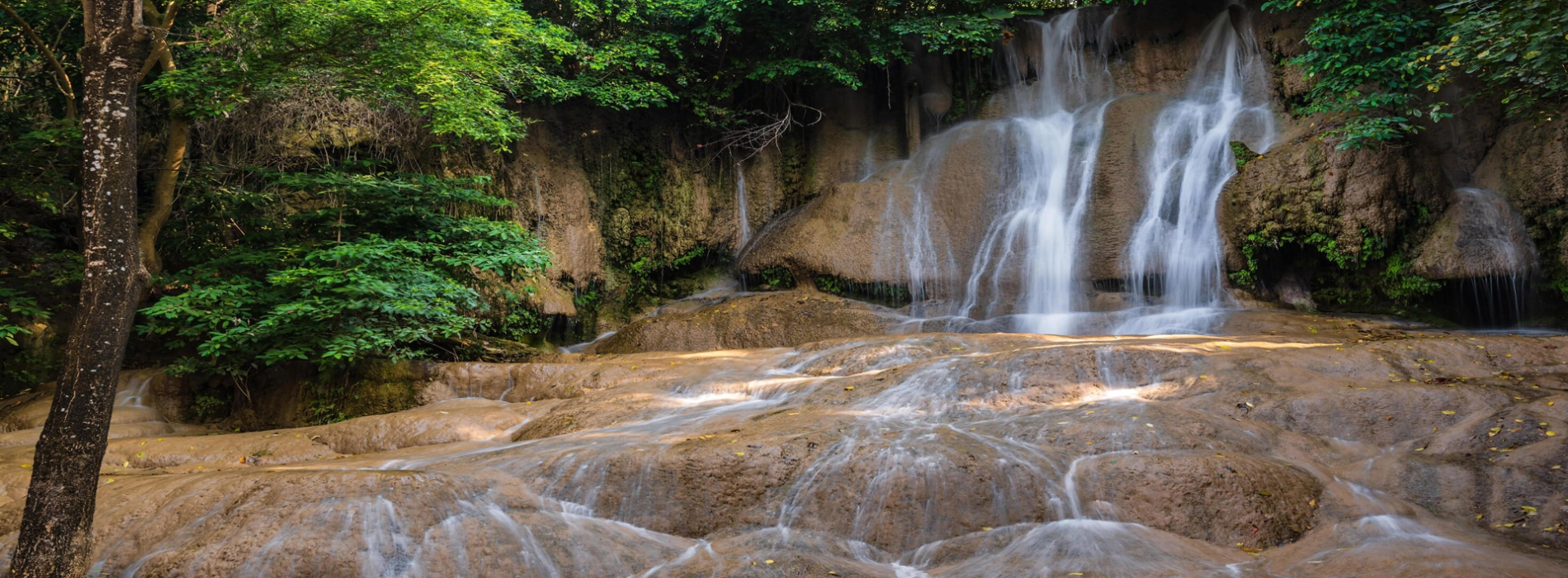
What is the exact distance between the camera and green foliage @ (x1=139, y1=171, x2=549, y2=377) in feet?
31.2

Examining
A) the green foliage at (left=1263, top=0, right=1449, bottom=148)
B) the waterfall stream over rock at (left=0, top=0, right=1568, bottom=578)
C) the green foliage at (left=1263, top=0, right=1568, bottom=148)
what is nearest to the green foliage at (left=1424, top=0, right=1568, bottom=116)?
the green foliage at (left=1263, top=0, right=1568, bottom=148)

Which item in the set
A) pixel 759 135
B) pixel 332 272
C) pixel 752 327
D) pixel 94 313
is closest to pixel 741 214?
pixel 759 135

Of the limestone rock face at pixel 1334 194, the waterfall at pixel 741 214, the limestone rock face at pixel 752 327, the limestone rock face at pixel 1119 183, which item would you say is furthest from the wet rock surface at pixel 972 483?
the waterfall at pixel 741 214

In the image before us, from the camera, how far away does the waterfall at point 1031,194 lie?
14.2 m

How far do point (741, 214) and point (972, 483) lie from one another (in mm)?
12154

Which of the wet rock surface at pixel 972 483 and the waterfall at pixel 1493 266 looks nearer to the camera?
the wet rock surface at pixel 972 483

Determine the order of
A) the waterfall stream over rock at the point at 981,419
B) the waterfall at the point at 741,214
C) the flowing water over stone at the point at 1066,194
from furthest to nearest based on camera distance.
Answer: the waterfall at the point at 741,214 < the flowing water over stone at the point at 1066,194 < the waterfall stream over rock at the point at 981,419

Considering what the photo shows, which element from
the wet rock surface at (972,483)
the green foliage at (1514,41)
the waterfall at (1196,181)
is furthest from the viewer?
the waterfall at (1196,181)

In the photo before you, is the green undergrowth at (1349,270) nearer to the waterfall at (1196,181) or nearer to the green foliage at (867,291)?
the waterfall at (1196,181)

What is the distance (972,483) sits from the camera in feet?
19.4

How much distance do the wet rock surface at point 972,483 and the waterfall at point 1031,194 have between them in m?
5.55

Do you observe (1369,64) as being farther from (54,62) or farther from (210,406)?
(210,406)

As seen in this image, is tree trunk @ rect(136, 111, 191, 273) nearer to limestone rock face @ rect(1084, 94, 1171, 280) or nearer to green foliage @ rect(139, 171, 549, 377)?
green foliage @ rect(139, 171, 549, 377)

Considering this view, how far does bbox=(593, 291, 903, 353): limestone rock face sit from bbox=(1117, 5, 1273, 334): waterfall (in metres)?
3.98
